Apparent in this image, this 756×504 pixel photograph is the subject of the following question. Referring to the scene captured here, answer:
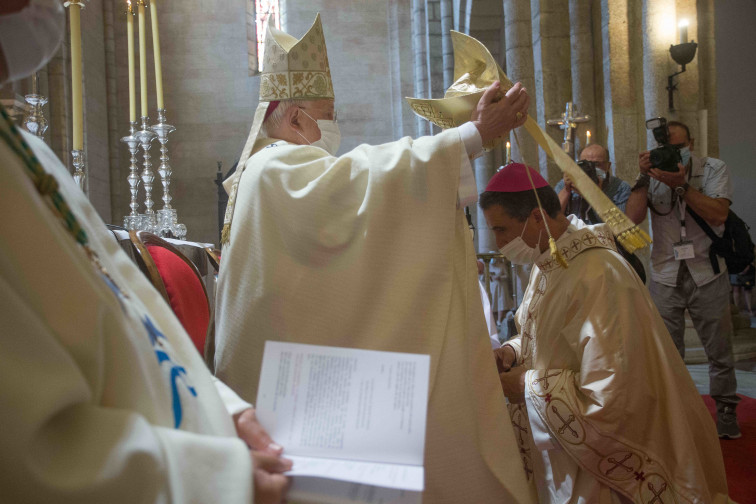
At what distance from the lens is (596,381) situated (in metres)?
2.17

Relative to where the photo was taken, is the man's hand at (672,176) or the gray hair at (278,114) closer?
the gray hair at (278,114)

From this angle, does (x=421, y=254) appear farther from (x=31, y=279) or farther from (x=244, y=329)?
(x=31, y=279)

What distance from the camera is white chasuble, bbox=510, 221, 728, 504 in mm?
2137

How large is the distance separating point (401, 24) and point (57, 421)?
1568cm

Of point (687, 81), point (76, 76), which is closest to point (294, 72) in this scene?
point (76, 76)

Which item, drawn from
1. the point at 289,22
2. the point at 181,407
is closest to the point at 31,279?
the point at 181,407

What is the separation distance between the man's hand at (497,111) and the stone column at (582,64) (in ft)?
14.3

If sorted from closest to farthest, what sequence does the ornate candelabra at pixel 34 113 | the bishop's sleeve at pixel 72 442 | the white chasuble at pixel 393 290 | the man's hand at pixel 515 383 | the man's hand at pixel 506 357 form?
1. the bishop's sleeve at pixel 72 442
2. the white chasuble at pixel 393 290
3. the man's hand at pixel 515 383
4. the man's hand at pixel 506 357
5. the ornate candelabra at pixel 34 113

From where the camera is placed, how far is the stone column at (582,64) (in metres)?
6.40

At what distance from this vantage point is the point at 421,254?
199 cm

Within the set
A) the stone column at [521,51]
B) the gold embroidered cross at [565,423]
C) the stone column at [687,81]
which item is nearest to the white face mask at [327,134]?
the gold embroidered cross at [565,423]

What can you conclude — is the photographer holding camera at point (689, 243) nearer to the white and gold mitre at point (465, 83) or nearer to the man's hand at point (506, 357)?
the man's hand at point (506, 357)

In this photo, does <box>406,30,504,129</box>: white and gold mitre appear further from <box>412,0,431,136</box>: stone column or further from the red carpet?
<box>412,0,431,136</box>: stone column

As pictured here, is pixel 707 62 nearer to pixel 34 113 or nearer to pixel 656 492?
pixel 656 492
